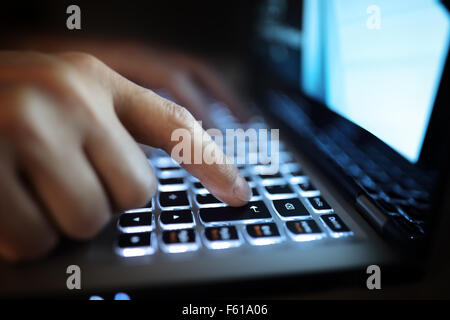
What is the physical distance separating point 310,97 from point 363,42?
188 mm

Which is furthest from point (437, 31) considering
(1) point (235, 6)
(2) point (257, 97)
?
(1) point (235, 6)

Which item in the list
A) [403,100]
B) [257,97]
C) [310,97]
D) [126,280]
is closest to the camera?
[126,280]

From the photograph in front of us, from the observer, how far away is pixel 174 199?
42 cm

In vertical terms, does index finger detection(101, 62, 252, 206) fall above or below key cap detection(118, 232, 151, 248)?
above

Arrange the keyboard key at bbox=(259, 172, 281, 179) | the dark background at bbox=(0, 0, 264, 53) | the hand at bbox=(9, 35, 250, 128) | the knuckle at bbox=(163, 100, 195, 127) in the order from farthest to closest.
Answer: the dark background at bbox=(0, 0, 264, 53), the hand at bbox=(9, 35, 250, 128), the keyboard key at bbox=(259, 172, 281, 179), the knuckle at bbox=(163, 100, 195, 127)

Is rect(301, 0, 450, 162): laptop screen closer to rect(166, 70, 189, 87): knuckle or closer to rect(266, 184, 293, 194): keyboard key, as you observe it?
rect(266, 184, 293, 194): keyboard key

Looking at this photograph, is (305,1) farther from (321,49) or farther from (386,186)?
(386,186)

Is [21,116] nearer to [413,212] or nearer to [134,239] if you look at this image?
[134,239]

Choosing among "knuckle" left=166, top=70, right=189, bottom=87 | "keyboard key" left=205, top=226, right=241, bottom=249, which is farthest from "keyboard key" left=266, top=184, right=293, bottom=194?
"knuckle" left=166, top=70, right=189, bottom=87

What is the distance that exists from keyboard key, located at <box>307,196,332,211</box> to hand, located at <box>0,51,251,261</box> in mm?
186

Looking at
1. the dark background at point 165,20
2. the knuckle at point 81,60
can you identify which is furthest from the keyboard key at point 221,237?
the dark background at point 165,20

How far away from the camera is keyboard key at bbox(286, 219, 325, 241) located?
1.15ft

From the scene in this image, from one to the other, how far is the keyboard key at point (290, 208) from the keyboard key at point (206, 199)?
0.23ft

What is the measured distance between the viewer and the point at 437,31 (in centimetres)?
34
